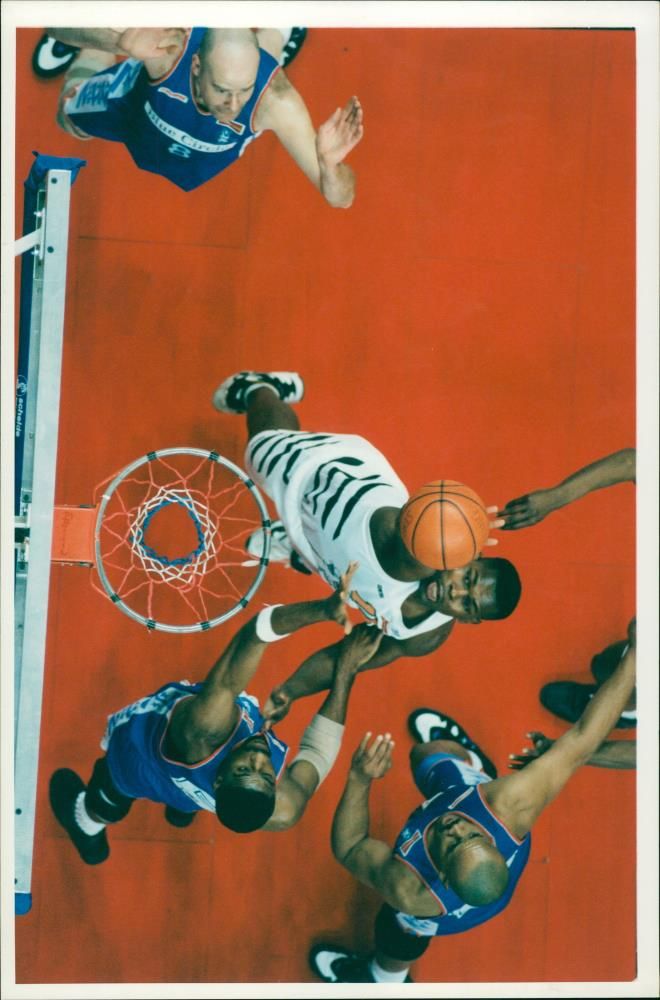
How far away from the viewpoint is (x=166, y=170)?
3.42 m

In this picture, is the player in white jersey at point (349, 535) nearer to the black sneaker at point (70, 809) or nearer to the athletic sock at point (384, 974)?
the black sneaker at point (70, 809)

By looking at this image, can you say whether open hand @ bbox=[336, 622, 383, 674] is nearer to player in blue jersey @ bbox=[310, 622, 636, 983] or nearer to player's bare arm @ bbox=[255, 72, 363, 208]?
player in blue jersey @ bbox=[310, 622, 636, 983]

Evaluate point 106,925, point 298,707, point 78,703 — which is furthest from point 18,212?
point 106,925

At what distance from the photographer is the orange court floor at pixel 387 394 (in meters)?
3.38

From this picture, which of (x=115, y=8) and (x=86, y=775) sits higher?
(x=115, y=8)

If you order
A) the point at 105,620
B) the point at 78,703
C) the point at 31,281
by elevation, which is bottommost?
the point at 78,703

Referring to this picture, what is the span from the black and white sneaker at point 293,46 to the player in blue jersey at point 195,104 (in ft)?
0.12

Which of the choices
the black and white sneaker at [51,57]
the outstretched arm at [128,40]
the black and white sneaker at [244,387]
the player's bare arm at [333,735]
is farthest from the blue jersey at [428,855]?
the black and white sneaker at [51,57]

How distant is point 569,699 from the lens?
3436mm

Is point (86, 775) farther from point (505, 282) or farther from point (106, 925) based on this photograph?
point (505, 282)

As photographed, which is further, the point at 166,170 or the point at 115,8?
the point at 166,170

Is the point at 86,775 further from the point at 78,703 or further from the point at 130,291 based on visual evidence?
the point at 130,291

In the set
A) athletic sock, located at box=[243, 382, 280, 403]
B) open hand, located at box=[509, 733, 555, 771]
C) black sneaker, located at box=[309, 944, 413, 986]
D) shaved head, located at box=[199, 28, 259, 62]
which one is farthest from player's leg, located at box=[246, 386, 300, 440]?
black sneaker, located at box=[309, 944, 413, 986]

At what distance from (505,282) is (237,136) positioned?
1112 millimetres
